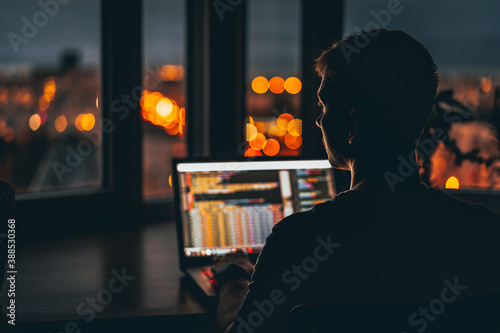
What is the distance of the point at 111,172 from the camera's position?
232 cm

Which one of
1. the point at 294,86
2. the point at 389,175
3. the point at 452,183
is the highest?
the point at 294,86

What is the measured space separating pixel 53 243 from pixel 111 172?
0.46 meters

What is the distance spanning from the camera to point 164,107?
2.53 m

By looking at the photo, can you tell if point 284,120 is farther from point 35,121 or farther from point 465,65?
point 35,121

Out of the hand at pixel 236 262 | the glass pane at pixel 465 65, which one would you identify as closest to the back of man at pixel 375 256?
the hand at pixel 236 262

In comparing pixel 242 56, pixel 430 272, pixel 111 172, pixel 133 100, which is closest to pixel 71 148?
pixel 111 172

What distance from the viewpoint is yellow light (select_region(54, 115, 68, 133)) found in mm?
2248

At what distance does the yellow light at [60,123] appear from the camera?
225 centimetres

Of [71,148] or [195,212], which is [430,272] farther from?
[71,148]

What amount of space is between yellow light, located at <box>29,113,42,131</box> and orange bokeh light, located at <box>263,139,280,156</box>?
106cm

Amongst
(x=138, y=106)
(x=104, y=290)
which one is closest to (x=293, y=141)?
(x=138, y=106)

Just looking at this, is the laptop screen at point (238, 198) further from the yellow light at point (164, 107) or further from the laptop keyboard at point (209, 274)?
the yellow light at point (164, 107)

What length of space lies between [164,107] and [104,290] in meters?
1.28

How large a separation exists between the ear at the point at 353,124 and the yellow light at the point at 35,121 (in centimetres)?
168
